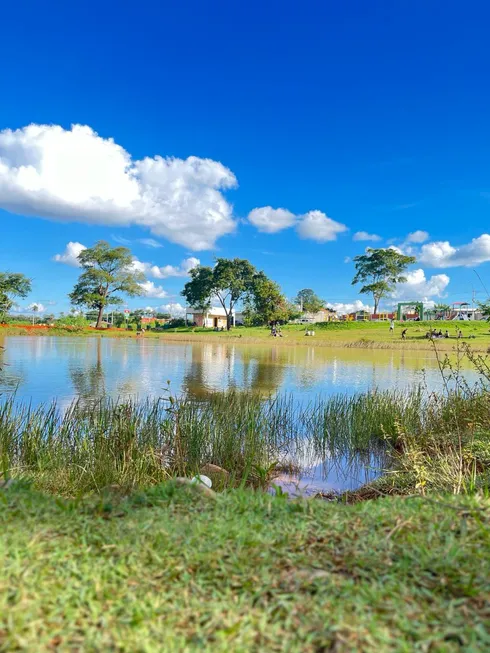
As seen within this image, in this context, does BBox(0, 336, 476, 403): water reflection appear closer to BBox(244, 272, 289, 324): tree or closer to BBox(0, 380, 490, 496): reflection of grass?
BBox(0, 380, 490, 496): reflection of grass

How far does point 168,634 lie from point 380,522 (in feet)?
3.71

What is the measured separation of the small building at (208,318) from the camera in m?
77.1

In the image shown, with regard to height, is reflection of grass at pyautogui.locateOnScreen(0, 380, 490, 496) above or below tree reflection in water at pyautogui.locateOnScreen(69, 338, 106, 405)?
above

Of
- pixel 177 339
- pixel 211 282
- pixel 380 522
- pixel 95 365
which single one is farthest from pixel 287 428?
pixel 211 282

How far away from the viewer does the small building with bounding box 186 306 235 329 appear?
7706 cm

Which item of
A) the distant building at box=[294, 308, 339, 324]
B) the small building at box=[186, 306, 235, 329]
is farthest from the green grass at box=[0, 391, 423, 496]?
the distant building at box=[294, 308, 339, 324]

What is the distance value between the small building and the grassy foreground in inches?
2860

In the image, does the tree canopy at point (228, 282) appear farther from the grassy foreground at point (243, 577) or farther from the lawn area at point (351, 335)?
the grassy foreground at point (243, 577)

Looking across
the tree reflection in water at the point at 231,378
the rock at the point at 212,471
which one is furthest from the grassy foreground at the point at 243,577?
the tree reflection in water at the point at 231,378

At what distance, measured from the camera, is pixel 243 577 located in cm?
160

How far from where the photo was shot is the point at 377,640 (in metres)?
1.29

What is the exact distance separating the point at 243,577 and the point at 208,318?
263 ft

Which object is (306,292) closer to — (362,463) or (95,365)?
(95,365)

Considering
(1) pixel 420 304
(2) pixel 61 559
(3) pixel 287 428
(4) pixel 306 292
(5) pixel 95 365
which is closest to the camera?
(2) pixel 61 559
